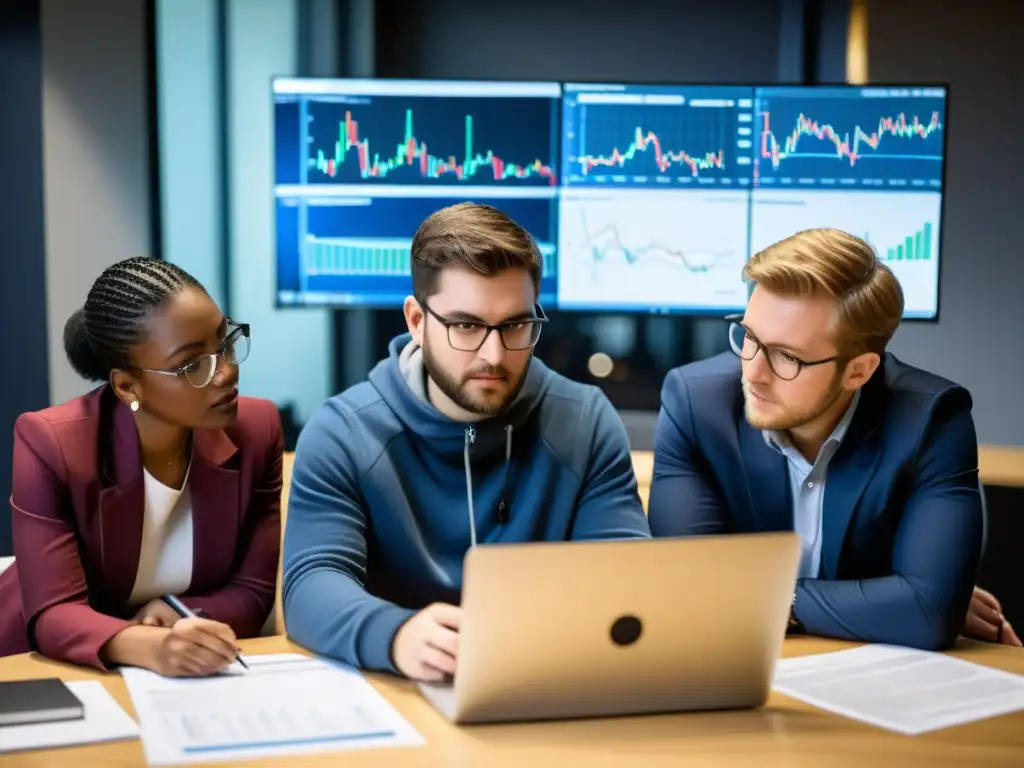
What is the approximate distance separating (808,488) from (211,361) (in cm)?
91

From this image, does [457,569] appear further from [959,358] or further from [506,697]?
[959,358]

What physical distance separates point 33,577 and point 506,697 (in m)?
0.73

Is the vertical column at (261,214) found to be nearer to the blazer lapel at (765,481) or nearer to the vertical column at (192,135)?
the vertical column at (192,135)

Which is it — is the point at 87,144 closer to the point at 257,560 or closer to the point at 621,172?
the point at 621,172

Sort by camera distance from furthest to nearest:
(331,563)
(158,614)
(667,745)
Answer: (158,614), (331,563), (667,745)

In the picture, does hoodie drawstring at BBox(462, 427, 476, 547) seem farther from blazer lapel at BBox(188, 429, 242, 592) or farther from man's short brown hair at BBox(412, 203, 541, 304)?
blazer lapel at BBox(188, 429, 242, 592)

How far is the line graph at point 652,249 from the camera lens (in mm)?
3057

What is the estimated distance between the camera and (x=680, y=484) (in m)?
1.90

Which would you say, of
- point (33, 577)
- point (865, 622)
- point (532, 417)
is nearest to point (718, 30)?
point (532, 417)

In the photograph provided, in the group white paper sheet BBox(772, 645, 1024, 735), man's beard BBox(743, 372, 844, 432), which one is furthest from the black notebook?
man's beard BBox(743, 372, 844, 432)

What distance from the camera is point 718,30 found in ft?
11.9

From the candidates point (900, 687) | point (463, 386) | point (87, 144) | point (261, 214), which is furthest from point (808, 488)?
point (87, 144)

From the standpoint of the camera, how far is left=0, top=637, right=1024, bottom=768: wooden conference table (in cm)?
121

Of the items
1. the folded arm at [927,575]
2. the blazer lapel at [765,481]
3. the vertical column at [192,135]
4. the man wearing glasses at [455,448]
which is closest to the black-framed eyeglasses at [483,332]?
the man wearing glasses at [455,448]
